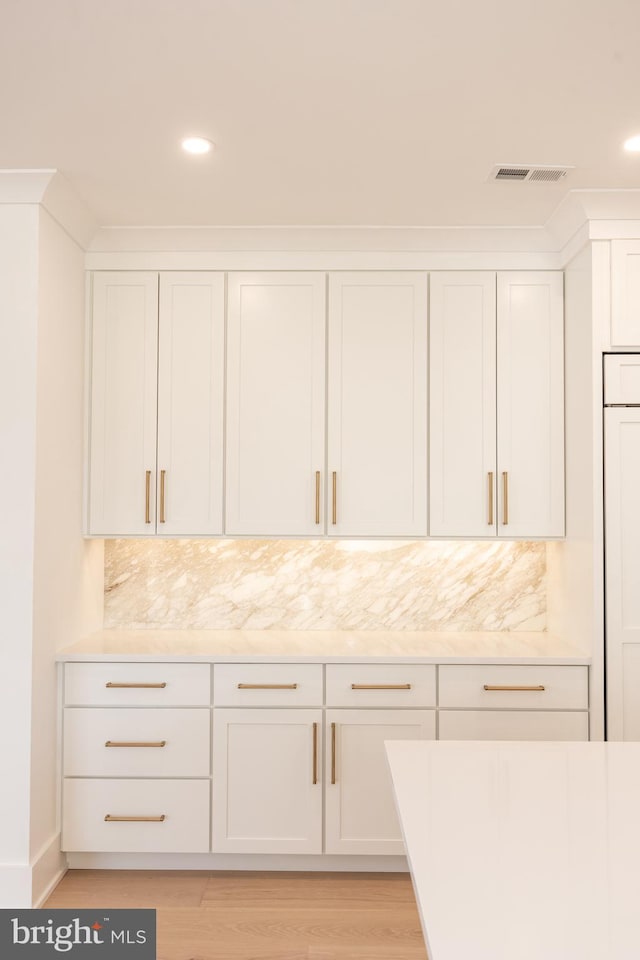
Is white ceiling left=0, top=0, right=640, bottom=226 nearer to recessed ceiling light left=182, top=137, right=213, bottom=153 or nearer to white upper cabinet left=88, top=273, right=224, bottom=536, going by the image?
recessed ceiling light left=182, top=137, right=213, bottom=153

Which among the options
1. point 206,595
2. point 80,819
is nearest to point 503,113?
point 206,595

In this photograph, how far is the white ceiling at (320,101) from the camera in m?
1.88

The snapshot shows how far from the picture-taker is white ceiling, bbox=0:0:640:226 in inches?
74.1

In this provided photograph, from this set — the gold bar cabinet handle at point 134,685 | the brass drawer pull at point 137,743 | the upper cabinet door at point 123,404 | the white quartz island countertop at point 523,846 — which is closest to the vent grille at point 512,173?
the upper cabinet door at point 123,404

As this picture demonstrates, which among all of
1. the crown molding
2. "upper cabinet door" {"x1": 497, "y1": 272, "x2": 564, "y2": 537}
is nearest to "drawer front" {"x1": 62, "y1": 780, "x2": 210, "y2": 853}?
"upper cabinet door" {"x1": 497, "y1": 272, "x2": 564, "y2": 537}

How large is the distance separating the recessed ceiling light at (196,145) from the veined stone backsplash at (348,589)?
178 centimetres

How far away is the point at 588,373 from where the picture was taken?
3041 mm

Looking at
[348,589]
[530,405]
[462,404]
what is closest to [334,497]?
[348,589]

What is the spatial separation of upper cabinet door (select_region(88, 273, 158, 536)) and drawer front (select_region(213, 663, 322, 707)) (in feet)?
2.42

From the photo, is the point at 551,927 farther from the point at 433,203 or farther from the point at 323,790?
the point at 433,203

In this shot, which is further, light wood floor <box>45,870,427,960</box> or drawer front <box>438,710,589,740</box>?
drawer front <box>438,710,589,740</box>

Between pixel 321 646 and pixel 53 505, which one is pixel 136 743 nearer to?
pixel 321 646

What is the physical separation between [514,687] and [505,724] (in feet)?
0.50

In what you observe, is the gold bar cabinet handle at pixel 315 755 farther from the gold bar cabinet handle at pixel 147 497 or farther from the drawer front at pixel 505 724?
the gold bar cabinet handle at pixel 147 497
